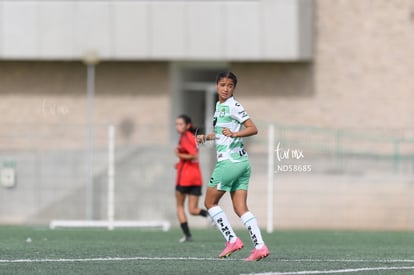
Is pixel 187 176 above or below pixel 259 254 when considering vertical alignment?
above

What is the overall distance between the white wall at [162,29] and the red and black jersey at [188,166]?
13.1 m

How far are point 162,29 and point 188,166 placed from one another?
44.3 feet

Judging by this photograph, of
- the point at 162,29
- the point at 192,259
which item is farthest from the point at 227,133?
the point at 162,29

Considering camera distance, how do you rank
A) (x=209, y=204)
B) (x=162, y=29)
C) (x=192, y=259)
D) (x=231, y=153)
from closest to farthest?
(x=231, y=153) → (x=192, y=259) → (x=209, y=204) → (x=162, y=29)

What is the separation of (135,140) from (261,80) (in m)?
5.23

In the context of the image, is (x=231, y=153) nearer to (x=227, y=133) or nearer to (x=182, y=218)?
(x=227, y=133)

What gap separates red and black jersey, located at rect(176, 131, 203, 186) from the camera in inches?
714

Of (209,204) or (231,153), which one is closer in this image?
(231,153)

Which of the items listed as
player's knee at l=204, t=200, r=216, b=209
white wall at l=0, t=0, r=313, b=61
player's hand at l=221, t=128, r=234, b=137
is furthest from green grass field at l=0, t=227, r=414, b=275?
white wall at l=0, t=0, r=313, b=61

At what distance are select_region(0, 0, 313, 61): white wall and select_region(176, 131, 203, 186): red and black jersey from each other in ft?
43.1

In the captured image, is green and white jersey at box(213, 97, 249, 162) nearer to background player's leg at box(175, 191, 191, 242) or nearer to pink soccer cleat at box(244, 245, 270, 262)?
pink soccer cleat at box(244, 245, 270, 262)

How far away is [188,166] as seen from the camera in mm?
18344

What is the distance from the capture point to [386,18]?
31688 millimetres

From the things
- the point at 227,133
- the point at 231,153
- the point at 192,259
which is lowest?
the point at 192,259
